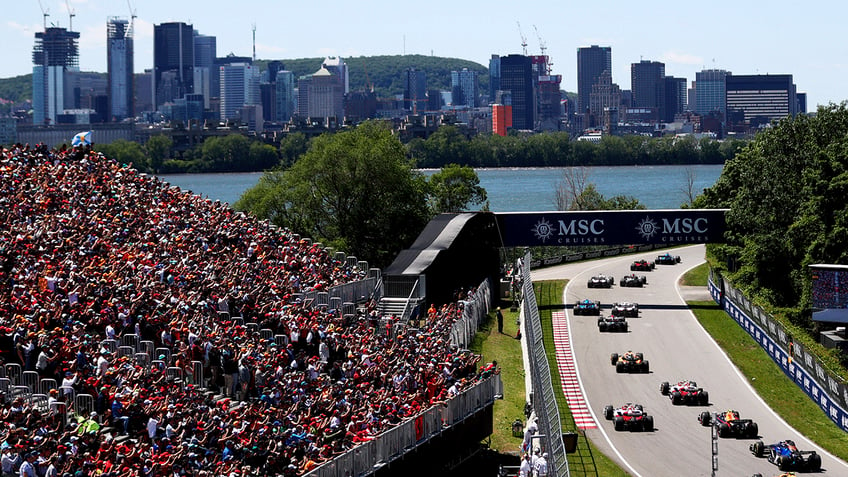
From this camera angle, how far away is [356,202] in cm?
8925

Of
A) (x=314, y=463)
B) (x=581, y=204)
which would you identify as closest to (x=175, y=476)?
(x=314, y=463)

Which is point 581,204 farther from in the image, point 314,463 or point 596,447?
point 314,463

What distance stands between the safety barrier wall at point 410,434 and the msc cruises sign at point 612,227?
1359 inches

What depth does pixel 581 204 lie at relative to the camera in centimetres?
14012

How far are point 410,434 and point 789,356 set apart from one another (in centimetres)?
2838

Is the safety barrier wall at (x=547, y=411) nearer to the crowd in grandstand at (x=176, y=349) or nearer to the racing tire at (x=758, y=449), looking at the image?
the crowd in grandstand at (x=176, y=349)

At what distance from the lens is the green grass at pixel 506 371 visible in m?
43.0

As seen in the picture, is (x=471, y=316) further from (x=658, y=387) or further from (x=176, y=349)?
(x=176, y=349)

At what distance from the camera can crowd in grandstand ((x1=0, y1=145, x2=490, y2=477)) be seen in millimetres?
27672

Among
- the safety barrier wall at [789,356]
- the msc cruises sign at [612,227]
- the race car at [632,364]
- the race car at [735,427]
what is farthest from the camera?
the msc cruises sign at [612,227]

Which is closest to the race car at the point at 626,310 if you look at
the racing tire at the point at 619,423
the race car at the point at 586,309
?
the race car at the point at 586,309

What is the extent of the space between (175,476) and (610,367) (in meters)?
35.3

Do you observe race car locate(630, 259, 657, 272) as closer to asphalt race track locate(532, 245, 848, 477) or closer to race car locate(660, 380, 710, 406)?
asphalt race track locate(532, 245, 848, 477)

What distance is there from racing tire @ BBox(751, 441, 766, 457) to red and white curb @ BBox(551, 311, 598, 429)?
6458 millimetres
